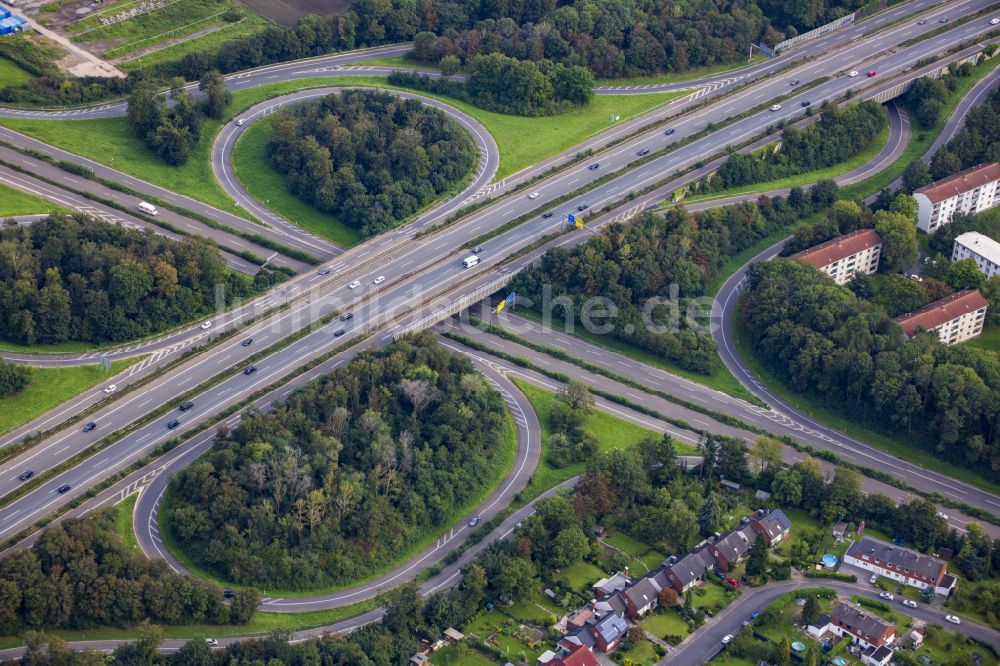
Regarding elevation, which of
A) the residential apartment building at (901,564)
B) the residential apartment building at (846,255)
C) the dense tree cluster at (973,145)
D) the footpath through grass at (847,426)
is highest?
the dense tree cluster at (973,145)

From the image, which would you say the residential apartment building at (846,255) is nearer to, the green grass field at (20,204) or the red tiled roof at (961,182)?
the red tiled roof at (961,182)

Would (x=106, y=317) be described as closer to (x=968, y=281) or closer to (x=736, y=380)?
(x=736, y=380)

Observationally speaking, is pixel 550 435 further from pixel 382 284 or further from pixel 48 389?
pixel 48 389

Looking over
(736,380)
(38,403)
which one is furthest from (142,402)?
(736,380)

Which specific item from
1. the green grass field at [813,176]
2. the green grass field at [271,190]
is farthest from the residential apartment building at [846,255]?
the green grass field at [271,190]

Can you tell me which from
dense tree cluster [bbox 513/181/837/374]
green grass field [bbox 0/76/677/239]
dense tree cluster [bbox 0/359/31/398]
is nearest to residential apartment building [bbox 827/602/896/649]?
dense tree cluster [bbox 513/181/837/374]

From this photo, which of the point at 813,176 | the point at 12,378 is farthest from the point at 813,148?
the point at 12,378

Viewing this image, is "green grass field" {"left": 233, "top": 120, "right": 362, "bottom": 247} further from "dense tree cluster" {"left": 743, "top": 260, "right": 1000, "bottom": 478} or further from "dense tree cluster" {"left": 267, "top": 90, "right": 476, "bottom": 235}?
"dense tree cluster" {"left": 743, "top": 260, "right": 1000, "bottom": 478}
